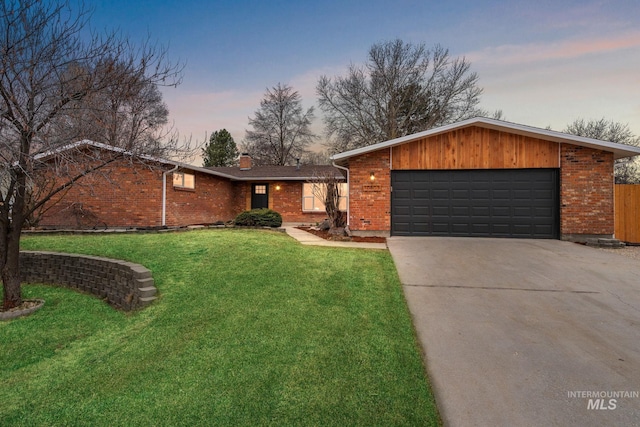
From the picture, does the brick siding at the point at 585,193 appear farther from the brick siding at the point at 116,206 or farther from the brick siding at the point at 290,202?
the brick siding at the point at 116,206

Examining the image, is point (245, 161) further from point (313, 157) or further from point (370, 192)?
point (313, 157)

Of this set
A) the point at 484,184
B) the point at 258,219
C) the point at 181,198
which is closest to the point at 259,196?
the point at 181,198

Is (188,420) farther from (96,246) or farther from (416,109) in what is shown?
(416,109)

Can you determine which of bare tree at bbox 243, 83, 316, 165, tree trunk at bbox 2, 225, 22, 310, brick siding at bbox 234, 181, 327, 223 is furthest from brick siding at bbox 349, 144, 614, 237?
bare tree at bbox 243, 83, 316, 165

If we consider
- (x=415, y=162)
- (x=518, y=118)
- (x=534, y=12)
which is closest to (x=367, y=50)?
(x=518, y=118)

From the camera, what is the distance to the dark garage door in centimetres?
944

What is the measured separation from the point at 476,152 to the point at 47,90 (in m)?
10.5

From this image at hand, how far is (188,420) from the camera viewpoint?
7.18 ft

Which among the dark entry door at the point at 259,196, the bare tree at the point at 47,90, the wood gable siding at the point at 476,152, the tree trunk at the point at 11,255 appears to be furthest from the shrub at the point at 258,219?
the tree trunk at the point at 11,255

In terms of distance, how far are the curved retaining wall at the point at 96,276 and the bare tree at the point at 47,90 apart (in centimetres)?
116

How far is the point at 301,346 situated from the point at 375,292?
1786mm

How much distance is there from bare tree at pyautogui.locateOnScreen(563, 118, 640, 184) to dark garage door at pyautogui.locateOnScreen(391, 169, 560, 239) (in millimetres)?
19715

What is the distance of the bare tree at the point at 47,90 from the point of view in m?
4.62

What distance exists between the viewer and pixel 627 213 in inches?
372
